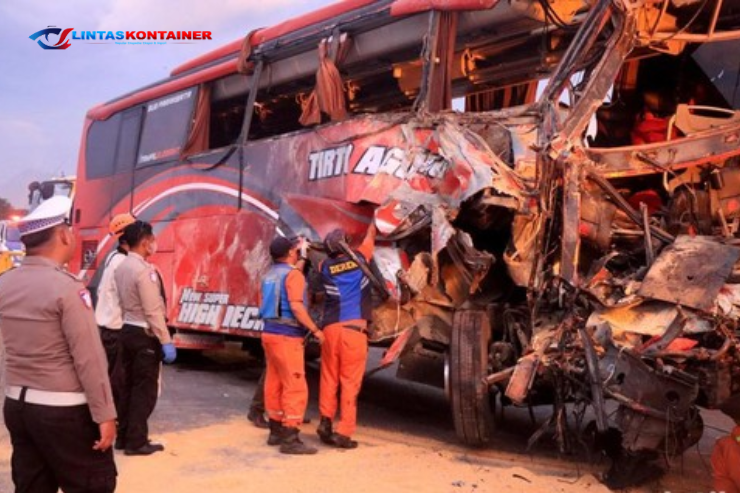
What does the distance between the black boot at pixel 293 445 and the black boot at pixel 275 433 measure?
0.10 meters

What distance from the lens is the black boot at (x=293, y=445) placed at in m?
5.11

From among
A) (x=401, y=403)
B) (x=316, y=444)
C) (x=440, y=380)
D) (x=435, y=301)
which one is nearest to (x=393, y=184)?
(x=435, y=301)

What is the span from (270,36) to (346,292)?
3.19 metres

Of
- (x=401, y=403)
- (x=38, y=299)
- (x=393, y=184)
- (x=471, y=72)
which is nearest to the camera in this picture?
(x=38, y=299)

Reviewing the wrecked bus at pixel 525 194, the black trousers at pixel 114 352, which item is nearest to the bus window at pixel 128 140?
the wrecked bus at pixel 525 194

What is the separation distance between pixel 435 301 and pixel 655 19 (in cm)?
236

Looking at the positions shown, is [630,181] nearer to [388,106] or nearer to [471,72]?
[471,72]

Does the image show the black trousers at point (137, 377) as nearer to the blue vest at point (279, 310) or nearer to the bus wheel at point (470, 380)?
the blue vest at point (279, 310)

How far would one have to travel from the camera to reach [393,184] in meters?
5.37

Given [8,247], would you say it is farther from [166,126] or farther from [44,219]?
[44,219]

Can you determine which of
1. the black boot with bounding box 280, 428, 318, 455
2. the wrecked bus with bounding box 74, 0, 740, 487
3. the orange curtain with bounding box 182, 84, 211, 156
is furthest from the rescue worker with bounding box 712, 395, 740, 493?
the orange curtain with bounding box 182, 84, 211, 156

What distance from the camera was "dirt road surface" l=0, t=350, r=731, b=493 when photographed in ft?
14.5

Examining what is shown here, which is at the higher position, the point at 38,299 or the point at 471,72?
the point at 471,72

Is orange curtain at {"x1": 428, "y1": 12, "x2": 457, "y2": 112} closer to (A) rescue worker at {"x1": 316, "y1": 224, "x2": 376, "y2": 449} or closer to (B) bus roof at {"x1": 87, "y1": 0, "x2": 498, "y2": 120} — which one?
(B) bus roof at {"x1": 87, "y1": 0, "x2": 498, "y2": 120}
